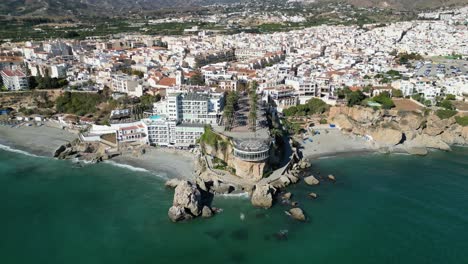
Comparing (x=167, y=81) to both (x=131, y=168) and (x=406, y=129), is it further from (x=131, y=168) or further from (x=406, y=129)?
(x=406, y=129)

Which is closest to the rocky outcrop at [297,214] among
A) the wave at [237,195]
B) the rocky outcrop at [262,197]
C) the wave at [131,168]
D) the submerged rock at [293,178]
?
the rocky outcrop at [262,197]

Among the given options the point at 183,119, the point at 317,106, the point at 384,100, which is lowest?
the point at 317,106

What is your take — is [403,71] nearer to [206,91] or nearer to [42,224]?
[206,91]

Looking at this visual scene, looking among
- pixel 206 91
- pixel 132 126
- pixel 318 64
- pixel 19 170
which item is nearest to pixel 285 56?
pixel 318 64

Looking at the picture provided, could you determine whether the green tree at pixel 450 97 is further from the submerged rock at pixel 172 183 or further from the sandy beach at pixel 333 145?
the submerged rock at pixel 172 183

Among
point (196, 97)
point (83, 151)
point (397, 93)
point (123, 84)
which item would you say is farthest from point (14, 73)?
point (397, 93)

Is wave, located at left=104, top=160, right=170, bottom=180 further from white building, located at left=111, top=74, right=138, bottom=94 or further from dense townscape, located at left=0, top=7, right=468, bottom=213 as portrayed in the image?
white building, located at left=111, top=74, right=138, bottom=94
